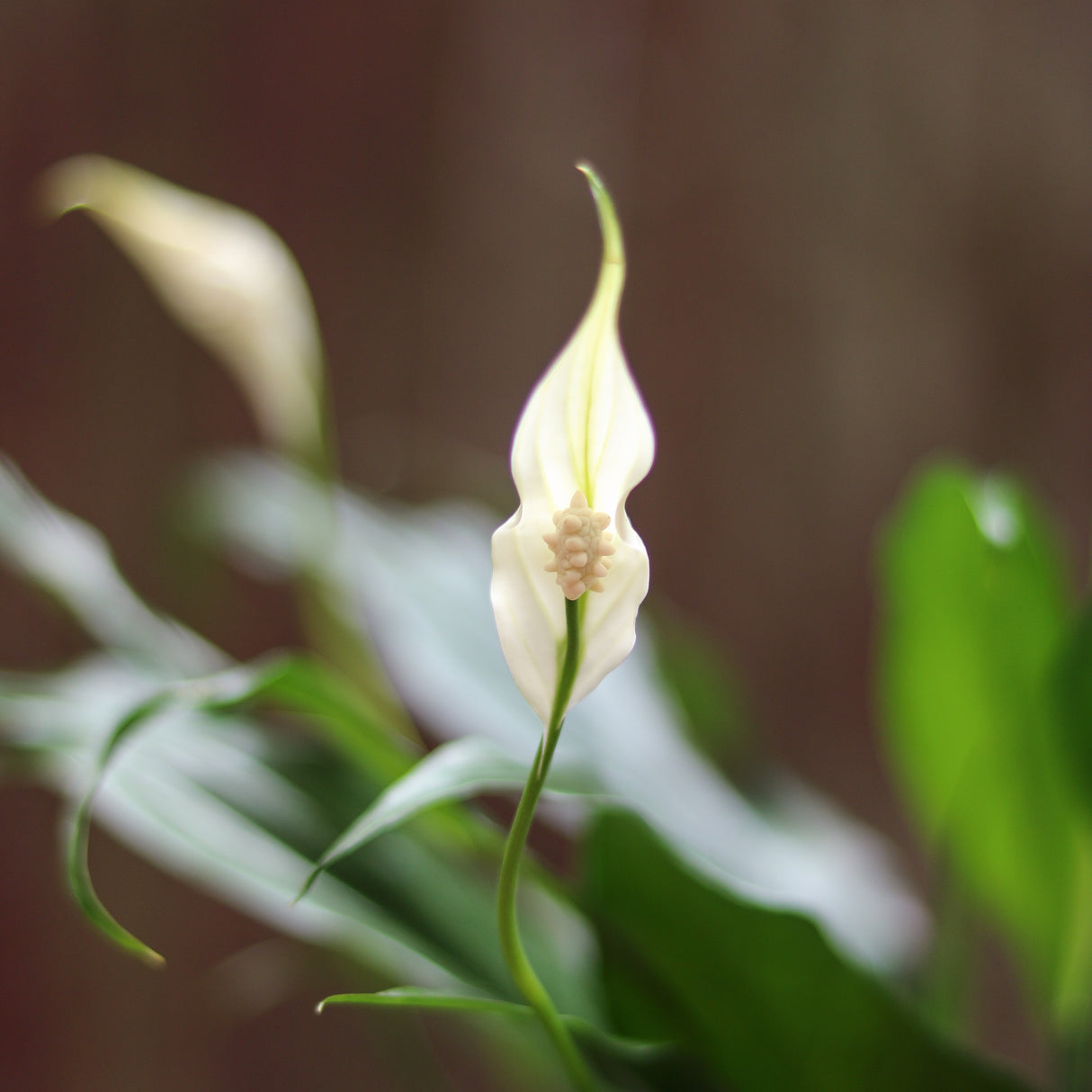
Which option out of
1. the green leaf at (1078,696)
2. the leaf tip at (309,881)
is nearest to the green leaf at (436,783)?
the leaf tip at (309,881)

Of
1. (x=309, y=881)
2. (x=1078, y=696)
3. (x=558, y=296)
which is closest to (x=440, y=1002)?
(x=309, y=881)

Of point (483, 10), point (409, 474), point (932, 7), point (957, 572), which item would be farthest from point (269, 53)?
point (957, 572)

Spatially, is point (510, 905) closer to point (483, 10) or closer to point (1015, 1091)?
point (1015, 1091)

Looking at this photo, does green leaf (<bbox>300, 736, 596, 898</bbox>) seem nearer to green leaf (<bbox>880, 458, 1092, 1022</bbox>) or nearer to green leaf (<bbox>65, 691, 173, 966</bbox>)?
green leaf (<bbox>65, 691, 173, 966</bbox>)

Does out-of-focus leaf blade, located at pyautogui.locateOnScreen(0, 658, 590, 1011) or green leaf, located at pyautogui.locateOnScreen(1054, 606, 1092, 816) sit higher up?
green leaf, located at pyautogui.locateOnScreen(1054, 606, 1092, 816)

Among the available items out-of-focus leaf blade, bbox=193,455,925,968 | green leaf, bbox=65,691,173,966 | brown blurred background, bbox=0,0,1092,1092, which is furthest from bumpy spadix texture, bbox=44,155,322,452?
brown blurred background, bbox=0,0,1092,1092

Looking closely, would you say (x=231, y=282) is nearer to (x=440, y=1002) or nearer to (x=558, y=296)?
(x=440, y=1002)

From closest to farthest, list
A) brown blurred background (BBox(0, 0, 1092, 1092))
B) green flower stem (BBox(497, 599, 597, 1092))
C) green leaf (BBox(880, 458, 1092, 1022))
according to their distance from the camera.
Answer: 1. green flower stem (BBox(497, 599, 597, 1092))
2. green leaf (BBox(880, 458, 1092, 1022))
3. brown blurred background (BBox(0, 0, 1092, 1092))
